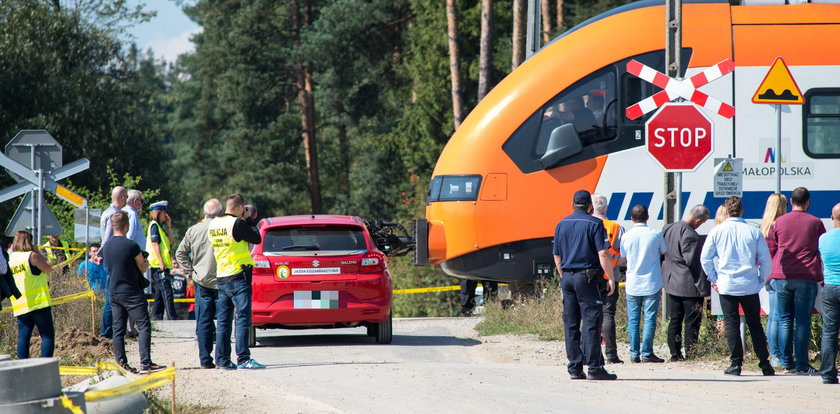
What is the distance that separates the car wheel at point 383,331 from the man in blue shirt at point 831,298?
545 cm

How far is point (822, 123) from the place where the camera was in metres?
15.6

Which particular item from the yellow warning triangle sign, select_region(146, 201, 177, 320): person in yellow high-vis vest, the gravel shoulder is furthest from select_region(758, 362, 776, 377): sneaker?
select_region(146, 201, 177, 320): person in yellow high-vis vest

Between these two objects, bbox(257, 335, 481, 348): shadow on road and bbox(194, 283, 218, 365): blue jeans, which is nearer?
bbox(194, 283, 218, 365): blue jeans

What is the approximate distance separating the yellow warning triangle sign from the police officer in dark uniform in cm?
328

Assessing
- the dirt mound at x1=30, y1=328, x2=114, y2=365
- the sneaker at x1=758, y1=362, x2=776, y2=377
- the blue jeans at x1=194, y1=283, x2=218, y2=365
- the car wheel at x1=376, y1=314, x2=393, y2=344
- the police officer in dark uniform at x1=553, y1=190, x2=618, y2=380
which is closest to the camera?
the police officer in dark uniform at x1=553, y1=190, x2=618, y2=380

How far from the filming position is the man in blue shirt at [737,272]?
10.8 metres

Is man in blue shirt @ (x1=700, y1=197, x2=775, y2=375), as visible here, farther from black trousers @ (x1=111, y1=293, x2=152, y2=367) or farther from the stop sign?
black trousers @ (x1=111, y1=293, x2=152, y2=367)

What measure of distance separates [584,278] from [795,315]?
2.33m

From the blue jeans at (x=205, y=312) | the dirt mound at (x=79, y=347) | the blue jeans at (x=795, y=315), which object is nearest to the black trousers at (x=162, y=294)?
the dirt mound at (x=79, y=347)

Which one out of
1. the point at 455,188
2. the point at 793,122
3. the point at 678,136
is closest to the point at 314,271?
the point at 455,188

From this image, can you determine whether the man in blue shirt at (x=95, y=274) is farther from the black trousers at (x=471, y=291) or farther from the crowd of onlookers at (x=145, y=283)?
the black trousers at (x=471, y=291)

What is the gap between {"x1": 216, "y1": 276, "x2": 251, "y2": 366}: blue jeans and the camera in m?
11.4

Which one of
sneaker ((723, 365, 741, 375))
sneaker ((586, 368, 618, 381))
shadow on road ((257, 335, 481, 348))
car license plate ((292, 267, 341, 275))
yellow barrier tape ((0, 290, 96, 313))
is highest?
car license plate ((292, 267, 341, 275))

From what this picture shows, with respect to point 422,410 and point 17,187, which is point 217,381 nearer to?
point 422,410
